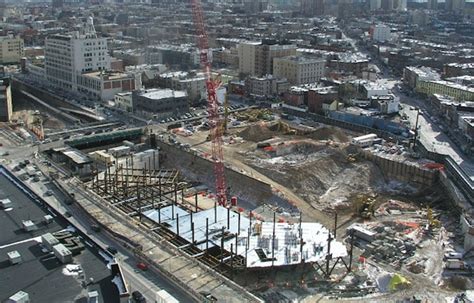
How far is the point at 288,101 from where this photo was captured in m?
66.5

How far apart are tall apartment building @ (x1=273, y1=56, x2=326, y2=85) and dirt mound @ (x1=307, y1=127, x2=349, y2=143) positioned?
21626 mm

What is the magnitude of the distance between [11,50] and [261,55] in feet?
147

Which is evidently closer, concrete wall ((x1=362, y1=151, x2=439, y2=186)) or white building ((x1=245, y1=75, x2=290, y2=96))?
concrete wall ((x1=362, y1=151, x2=439, y2=186))

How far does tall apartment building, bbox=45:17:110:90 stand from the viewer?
72.5 meters

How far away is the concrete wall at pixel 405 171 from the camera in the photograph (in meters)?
43.5

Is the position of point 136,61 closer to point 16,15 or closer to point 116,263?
point 116,263

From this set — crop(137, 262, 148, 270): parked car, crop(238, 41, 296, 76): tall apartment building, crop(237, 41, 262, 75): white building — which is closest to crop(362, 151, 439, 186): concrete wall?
crop(137, 262, 148, 270): parked car

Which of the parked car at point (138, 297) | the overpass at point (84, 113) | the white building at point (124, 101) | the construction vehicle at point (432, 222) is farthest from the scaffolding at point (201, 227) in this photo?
the white building at point (124, 101)

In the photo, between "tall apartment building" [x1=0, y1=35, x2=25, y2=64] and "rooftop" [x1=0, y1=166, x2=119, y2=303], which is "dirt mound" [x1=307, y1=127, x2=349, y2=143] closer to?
"rooftop" [x1=0, y1=166, x2=119, y2=303]

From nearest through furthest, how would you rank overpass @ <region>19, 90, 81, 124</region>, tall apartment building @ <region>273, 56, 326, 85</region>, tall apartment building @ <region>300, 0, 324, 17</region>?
overpass @ <region>19, 90, 81, 124</region>
tall apartment building @ <region>273, 56, 326, 85</region>
tall apartment building @ <region>300, 0, 324, 17</region>

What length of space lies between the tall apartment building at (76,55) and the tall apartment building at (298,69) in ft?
76.2

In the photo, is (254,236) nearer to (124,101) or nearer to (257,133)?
(257,133)

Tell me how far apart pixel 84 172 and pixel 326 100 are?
95.9 feet

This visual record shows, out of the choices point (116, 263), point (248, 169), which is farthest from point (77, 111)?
point (116, 263)
